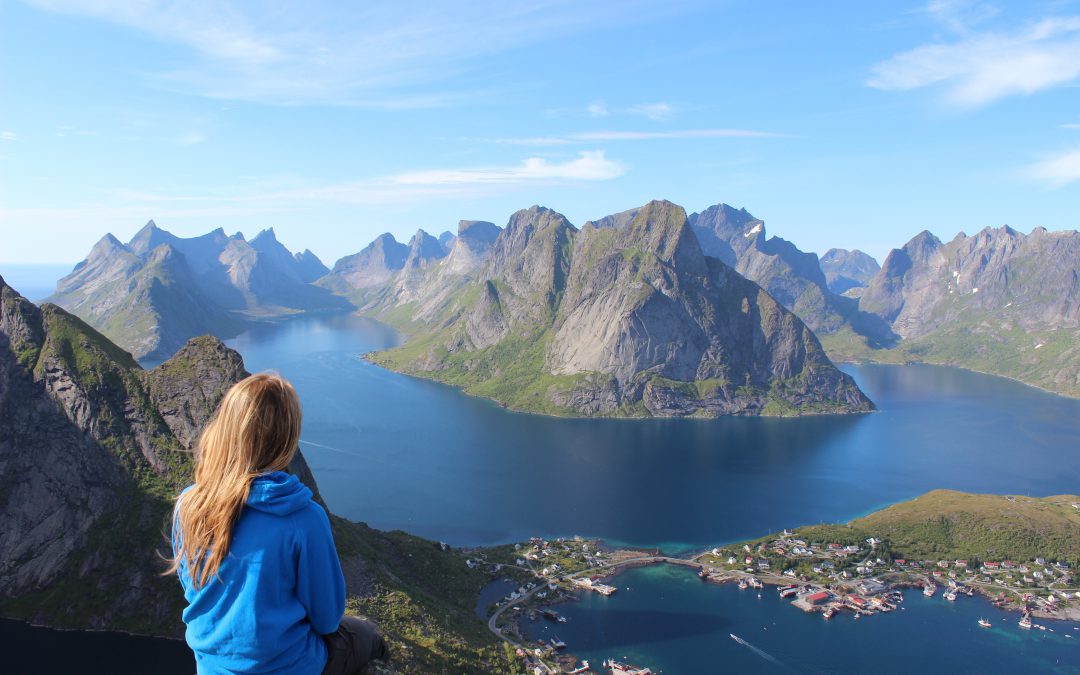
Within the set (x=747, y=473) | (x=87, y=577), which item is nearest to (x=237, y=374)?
(x=87, y=577)

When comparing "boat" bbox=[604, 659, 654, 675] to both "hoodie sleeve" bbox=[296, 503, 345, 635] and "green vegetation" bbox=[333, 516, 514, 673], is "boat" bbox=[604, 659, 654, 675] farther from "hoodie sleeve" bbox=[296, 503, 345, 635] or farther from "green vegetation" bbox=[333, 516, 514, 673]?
"hoodie sleeve" bbox=[296, 503, 345, 635]

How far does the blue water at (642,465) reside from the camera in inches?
3812

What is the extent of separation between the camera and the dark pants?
5.11 m

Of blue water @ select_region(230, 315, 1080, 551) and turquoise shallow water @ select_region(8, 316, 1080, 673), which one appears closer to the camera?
turquoise shallow water @ select_region(8, 316, 1080, 673)

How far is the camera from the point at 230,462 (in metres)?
4.75

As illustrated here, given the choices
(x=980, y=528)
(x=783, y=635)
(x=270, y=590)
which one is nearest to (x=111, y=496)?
(x=783, y=635)

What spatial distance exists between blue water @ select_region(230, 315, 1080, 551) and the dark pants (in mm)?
85595

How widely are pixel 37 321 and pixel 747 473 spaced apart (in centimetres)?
10495

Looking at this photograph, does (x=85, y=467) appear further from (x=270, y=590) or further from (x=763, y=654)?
(x=270, y=590)

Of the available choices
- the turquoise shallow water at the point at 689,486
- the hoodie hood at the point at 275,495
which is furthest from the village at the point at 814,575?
the hoodie hood at the point at 275,495

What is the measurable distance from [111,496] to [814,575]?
74.3 meters

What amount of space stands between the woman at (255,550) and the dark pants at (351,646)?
133mm

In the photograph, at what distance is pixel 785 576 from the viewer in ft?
261

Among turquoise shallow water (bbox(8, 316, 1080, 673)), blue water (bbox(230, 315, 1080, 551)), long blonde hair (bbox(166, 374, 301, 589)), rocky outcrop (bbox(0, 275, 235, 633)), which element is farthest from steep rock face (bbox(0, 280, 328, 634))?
long blonde hair (bbox(166, 374, 301, 589))
